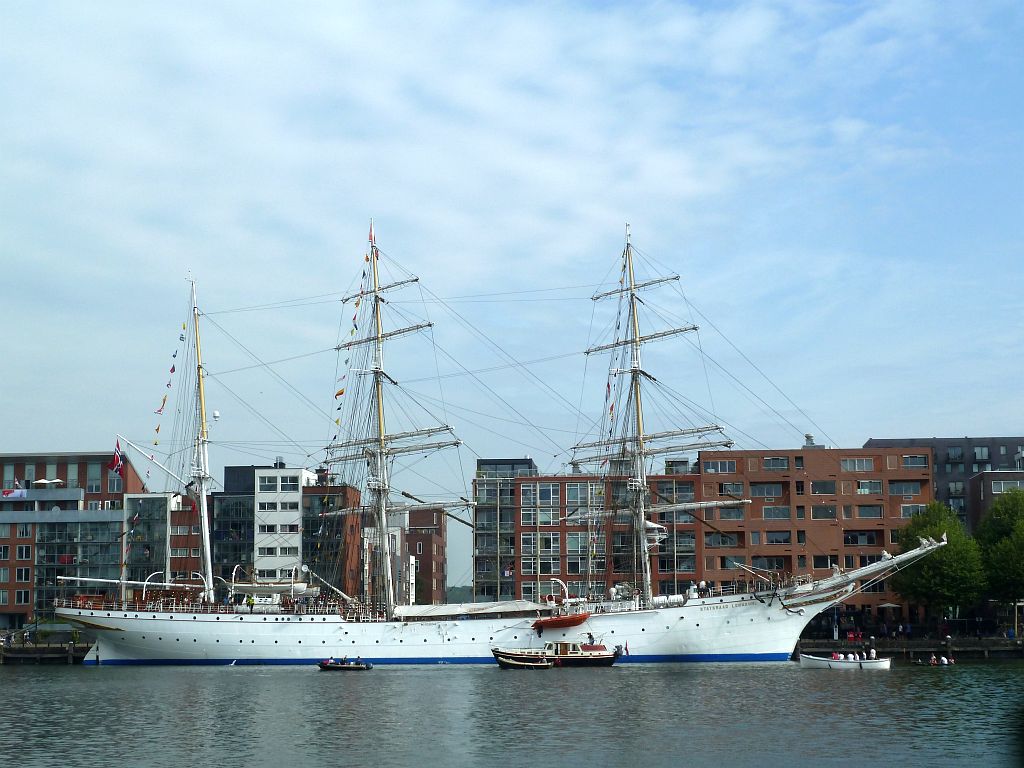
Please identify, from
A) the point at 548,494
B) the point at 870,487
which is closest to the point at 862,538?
the point at 870,487

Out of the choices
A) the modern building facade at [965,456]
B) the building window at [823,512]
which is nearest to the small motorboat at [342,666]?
the building window at [823,512]

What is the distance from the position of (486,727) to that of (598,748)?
24.9ft

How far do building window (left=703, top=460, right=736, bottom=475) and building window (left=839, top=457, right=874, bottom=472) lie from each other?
11.1 m

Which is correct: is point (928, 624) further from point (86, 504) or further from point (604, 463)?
point (86, 504)

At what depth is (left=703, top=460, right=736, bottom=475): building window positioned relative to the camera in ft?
400

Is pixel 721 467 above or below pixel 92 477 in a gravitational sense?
below

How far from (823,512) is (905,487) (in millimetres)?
9461

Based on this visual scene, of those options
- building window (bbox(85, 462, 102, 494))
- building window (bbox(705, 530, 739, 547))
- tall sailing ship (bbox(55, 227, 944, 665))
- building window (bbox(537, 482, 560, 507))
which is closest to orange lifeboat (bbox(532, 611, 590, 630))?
tall sailing ship (bbox(55, 227, 944, 665))

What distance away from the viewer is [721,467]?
401 feet

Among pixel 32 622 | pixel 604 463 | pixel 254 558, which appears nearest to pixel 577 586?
pixel 604 463

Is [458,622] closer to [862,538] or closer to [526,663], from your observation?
[526,663]

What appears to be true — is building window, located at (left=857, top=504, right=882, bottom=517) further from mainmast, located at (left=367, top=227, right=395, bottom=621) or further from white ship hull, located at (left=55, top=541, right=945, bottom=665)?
mainmast, located at (left=367, top=227, right=395, bottom=621)

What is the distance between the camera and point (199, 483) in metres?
101

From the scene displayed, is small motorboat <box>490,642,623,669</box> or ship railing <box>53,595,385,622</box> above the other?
ship railing <box>53,595,385,622</box>
